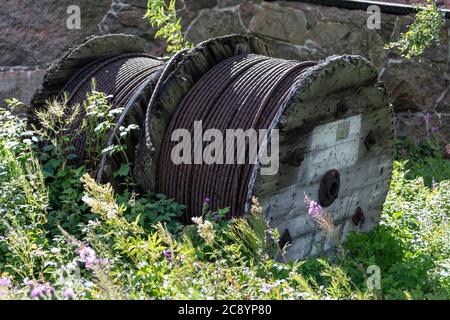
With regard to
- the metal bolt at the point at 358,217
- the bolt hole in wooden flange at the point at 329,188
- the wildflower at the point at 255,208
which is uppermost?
the wildflower at the point at 255,208

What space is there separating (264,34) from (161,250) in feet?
15.8

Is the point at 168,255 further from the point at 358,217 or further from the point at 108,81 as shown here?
the point at 108,81

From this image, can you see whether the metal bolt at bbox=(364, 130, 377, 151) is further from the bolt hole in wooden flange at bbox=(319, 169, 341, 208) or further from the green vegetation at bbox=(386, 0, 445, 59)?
the green vegetation at bbox=(386, 0, 445, 59)

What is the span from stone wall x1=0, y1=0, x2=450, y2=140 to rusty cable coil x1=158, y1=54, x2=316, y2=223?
10.6 ft

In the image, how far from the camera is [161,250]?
5.23 metres

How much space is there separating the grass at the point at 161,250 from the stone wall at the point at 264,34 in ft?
7.22

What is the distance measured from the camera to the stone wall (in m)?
8.93

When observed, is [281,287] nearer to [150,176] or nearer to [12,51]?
→ [150,176]

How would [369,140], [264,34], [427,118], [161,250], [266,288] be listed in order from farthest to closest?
[427,118] < [264,34] < [369,140] < [161,250] < [266,288]

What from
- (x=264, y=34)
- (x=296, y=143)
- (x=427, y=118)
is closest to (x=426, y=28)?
(x=427, y=118)

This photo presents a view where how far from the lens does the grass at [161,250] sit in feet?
15.0

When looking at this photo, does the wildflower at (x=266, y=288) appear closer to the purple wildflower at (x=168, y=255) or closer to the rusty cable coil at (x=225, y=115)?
the purple wildflower at (x=168, y=255)

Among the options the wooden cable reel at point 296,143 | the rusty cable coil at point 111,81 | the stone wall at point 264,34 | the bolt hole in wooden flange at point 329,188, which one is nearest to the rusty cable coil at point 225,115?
the wooden cable reel at point 296,143
